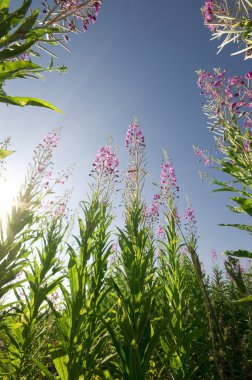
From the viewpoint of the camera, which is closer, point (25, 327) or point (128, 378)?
point (128, 378)

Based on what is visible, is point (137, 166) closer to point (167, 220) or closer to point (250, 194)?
point (167, 220)

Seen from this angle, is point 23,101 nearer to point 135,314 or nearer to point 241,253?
point 241,253

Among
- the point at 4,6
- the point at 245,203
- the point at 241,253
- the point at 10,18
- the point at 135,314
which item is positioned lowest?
the point at 135,314

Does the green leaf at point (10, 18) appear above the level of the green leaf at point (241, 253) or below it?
above

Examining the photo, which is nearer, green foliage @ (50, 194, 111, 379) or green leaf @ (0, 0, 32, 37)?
green leaf @ (0, 0, 32, 37)

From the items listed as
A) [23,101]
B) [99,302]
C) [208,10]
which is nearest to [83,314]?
[99,302]

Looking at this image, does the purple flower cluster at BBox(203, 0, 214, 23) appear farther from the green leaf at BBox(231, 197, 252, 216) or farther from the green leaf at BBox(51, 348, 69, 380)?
the green leaf at BBox(51, 348, 69, 380)

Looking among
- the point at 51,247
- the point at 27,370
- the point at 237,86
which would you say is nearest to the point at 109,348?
the point at 27,370

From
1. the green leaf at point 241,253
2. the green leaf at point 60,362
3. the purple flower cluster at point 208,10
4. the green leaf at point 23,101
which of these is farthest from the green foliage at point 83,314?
the purple flower cluster at point 208,10

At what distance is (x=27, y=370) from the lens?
3.79 m

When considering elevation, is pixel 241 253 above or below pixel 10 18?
below

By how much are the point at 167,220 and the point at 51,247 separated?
2.02 meters

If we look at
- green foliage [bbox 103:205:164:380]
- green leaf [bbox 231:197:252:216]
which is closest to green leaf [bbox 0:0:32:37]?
green leaf [bbox 231:197:252:216]

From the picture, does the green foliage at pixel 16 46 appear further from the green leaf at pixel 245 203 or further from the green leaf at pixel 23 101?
the green leaf at pixel 245 203
